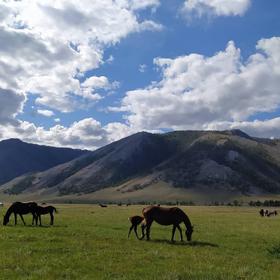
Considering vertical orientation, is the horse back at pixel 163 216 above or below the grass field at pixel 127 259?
above

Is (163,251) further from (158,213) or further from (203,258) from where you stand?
(158,213)

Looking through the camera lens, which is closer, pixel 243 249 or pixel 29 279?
pixel 29 279

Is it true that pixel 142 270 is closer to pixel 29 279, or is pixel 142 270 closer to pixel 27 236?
pixel 29 279

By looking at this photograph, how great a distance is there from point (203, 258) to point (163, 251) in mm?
2637

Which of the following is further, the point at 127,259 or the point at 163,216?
the point at 163,216

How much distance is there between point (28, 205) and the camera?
39781 mm

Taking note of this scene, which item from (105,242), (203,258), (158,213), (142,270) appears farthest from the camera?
(158,213)

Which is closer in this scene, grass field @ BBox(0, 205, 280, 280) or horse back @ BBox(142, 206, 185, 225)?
grass field @ BBox(0, 205, 280, 280)

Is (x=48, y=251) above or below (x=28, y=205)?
below

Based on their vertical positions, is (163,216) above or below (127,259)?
above

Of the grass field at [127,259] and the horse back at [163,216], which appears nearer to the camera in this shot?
the grass field at [127,259]

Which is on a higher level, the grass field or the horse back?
the horse back

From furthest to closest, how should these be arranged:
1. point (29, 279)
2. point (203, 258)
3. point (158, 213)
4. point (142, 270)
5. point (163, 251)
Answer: point (158, 213), point (163, 251), point (203, 258), point (142, 270), point (29, 279)

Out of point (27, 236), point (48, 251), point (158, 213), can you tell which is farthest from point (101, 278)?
point (158, 213)
